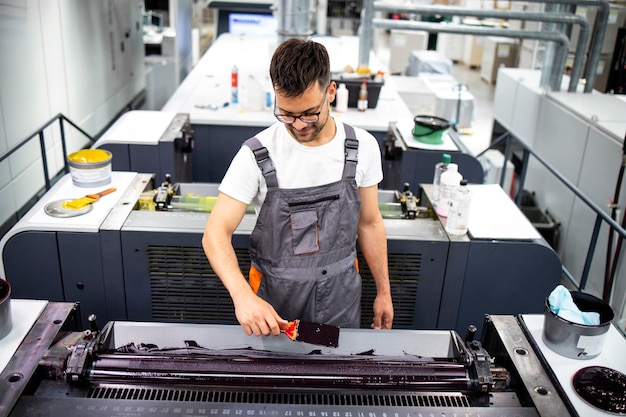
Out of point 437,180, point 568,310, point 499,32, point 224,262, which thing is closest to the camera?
point 568,310

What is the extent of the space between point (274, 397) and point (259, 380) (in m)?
0.05

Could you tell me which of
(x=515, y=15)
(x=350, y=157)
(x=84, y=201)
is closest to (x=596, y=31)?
(x=515, y=15)

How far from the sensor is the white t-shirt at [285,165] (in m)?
1.64

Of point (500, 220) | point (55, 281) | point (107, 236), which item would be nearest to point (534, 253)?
point (500, 220)

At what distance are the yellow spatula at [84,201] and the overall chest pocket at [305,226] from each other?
3.45ft

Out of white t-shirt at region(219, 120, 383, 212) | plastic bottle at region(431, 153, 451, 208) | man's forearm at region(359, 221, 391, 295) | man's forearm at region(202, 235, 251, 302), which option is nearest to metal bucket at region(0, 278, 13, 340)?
man's forearm at region(202, 235, 251, 302)

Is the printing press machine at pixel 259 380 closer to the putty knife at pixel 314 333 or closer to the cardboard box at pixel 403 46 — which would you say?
the putty knife at pixel 314 333

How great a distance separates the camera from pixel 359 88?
4203 mm

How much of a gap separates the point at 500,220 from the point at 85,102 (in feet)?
12.9

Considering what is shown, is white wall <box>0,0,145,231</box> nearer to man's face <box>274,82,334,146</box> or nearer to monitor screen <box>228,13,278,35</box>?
monitor screen <box>228,13,278,35</box>

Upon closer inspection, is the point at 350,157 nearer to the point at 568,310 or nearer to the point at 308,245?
the point at 308,245

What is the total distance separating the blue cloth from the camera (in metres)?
1.32

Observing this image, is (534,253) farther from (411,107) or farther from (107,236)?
(411,107)

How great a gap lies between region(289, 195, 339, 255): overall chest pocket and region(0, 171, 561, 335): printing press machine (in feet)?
1.84
